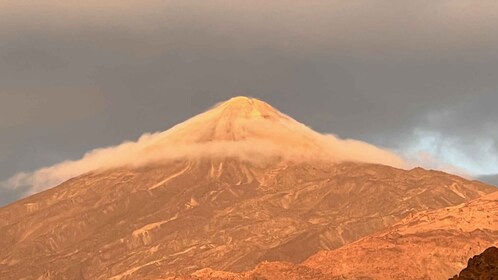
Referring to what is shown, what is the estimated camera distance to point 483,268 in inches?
3295

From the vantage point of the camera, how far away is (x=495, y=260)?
84250mm

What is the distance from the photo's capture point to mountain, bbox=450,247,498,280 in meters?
81.8

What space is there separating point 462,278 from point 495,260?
4.14 meters

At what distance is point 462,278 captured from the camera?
267ft

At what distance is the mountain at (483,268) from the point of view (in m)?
81.8
